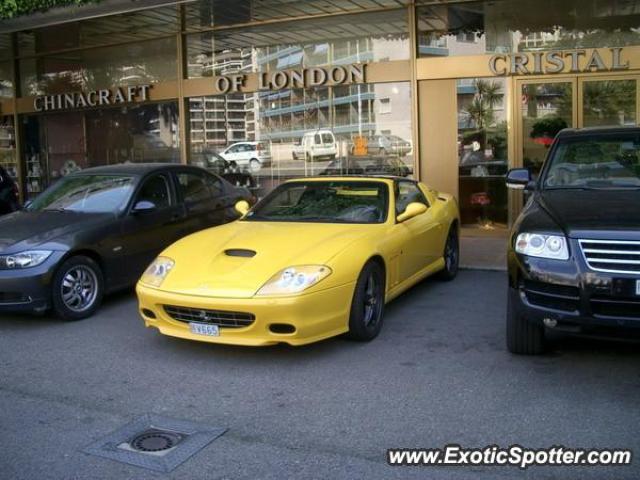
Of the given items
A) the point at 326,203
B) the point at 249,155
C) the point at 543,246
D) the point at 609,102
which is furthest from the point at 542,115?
the point at 543,246

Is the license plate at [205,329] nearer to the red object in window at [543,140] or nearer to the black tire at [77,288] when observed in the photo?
the black tire at [77,288]

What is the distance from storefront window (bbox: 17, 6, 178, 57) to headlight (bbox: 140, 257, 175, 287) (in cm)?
851

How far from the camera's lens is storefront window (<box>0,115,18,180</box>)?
16953mm

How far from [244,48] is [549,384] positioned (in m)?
10.8

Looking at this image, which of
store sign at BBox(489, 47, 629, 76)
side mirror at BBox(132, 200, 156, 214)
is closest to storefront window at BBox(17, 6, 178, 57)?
store sign at BBox(489, 47, 629, 76)

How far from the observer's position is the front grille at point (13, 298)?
21.9ft

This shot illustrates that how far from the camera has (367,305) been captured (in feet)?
19.9

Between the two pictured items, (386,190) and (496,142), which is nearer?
(386,190)

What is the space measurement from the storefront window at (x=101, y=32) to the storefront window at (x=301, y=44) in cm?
77

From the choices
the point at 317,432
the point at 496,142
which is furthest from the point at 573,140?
the point at 496,142

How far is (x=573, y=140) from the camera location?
6.45 meters

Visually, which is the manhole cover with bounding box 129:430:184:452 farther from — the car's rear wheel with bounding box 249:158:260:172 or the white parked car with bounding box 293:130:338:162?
the car's rear wheel with bounding box 249:158:260:172

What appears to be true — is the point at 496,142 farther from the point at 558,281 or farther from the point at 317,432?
the point at 317,432

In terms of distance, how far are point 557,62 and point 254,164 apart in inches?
237
